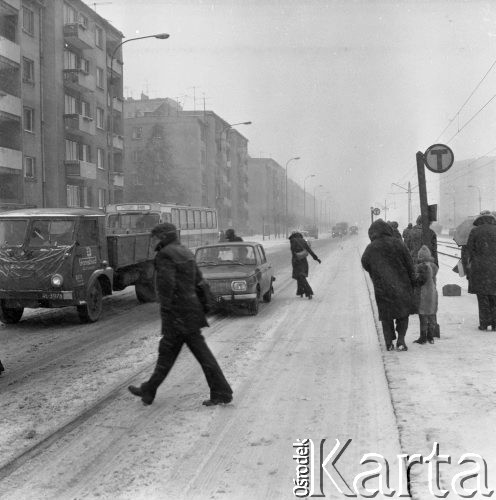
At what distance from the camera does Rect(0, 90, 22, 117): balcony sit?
30.8m

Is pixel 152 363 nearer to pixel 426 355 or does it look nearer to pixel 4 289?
pixel 426 355

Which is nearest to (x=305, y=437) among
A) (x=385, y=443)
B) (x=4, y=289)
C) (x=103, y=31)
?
(x=385, y=443)

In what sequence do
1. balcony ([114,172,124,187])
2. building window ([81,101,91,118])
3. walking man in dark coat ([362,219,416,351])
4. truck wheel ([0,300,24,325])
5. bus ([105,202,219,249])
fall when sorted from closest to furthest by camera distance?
walking man in dark coat ([362,219,416,351]) → truck wheel ([0,300,24,325]) → bus ([105,202,219,249]) → building window ([81,101,91,118]) → balcony ([114,172,124,187])

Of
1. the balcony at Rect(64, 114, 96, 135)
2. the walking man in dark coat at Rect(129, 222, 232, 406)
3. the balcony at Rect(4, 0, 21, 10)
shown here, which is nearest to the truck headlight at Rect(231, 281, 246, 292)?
the walking man in dark coat at Rect(129, 222, 232, 406)

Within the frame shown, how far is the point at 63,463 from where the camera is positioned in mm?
4195

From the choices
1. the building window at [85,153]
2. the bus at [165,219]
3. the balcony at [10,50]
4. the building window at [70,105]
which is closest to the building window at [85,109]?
the building window at [70,105]

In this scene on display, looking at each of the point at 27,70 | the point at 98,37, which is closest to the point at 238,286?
the point at 27,70

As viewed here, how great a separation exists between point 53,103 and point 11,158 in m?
6.96

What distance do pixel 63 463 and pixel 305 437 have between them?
5.76 feet

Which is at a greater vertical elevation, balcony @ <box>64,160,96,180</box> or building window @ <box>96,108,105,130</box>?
building window @ <box>96,108,105,130</box>

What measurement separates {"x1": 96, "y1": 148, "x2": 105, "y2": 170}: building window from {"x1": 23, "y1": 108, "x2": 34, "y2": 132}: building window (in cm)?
827

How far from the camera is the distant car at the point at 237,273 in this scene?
1084 centimetres

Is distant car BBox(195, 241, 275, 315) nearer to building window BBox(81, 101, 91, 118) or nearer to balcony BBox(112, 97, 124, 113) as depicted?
building window BBox(81, 101, 91, 118)

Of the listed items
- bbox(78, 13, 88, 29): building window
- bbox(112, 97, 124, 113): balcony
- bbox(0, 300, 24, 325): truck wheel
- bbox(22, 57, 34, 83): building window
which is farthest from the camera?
bbox(112, 97, 124, 113): balcony
